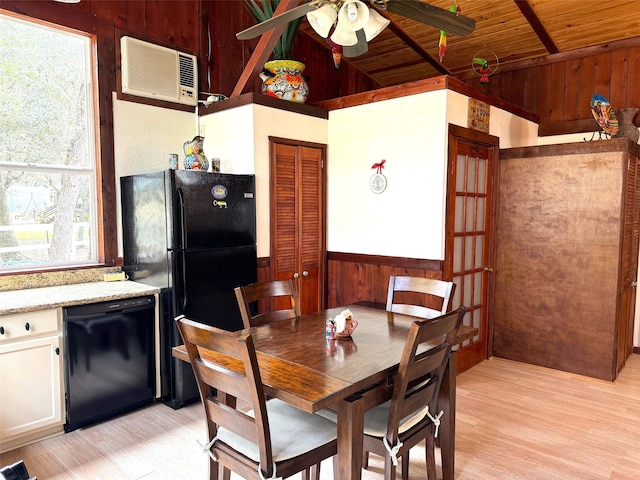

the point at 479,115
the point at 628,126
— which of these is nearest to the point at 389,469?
the point at 479,115

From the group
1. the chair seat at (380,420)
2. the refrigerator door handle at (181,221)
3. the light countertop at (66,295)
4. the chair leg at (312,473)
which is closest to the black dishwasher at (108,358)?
the light countertop at (66,295)

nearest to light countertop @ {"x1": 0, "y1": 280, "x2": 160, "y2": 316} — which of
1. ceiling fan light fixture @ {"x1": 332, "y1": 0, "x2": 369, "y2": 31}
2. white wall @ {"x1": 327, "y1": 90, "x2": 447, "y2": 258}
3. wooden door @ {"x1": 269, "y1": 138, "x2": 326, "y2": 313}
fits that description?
wooden door @ {"x1": 269, "y1": 138, "x2": 326, "y2": 313}

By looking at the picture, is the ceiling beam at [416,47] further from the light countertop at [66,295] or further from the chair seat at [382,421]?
the chair seat at [382,421]

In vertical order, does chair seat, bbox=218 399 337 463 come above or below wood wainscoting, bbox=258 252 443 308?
below

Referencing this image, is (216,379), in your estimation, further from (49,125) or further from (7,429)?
(49,125)

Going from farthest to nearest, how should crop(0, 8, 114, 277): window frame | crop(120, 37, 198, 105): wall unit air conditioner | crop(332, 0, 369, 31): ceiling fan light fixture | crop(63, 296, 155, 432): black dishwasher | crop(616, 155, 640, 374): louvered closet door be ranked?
crop(616, 155, 640, 374): louvered closet door < crop(120, 37, 198, 105): wall unit air conditioner < crop(0, 8, 114, 277): window frame < crop(63, 296, 155, 432): black dishwasher < crop(332, 0, 369, 31): ceiling fan light fixture

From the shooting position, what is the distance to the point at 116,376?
9.69 ft

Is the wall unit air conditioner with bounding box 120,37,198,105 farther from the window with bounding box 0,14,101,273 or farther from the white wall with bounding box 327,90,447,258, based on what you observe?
the white wall with bounding box 327,90,447,258

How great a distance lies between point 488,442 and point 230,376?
192 cm

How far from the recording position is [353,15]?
196 centimetres

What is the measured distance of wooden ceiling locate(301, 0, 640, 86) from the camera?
3.94m

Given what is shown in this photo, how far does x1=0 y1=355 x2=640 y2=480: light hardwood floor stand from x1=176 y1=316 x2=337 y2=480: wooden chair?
2.45ft

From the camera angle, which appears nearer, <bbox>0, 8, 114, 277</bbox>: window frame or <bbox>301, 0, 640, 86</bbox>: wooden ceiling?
<bbox>0, 8, 114, 277</bbox>: window frame

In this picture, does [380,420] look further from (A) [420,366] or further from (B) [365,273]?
(B) [365,273]
